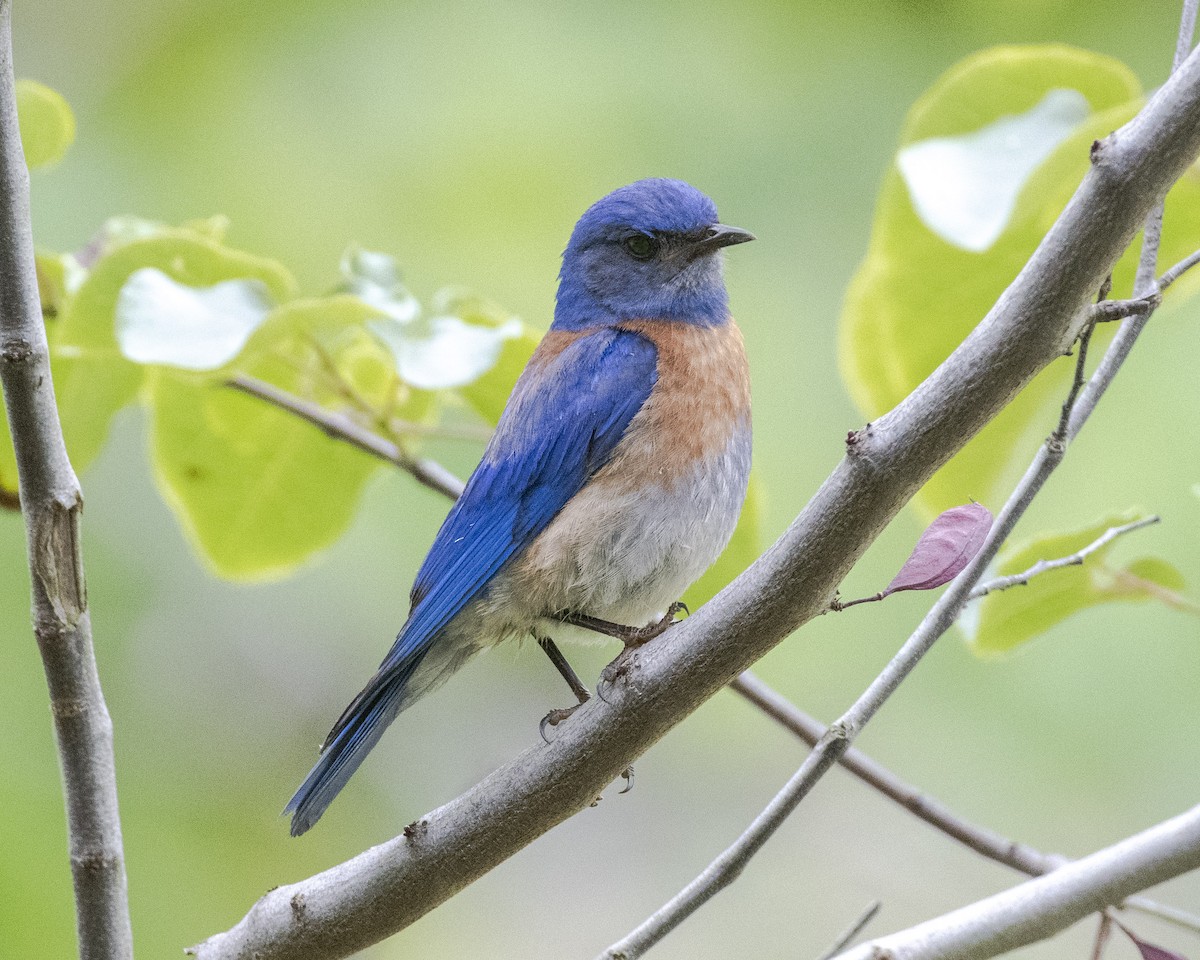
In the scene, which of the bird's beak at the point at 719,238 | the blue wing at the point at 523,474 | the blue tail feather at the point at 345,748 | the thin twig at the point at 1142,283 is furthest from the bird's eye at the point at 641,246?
the thin twig at the point at 1142,283

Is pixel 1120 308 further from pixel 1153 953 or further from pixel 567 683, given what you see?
pixel 567 683

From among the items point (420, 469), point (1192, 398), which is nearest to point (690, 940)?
point (1192, 398)

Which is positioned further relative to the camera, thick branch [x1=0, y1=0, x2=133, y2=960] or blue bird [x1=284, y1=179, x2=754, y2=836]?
blue bird [x1=284, y1=179, x2=754, y2=836]

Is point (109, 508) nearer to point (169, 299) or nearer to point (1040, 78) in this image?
point (169, 299)

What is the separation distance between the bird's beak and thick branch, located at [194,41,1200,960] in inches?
56.8

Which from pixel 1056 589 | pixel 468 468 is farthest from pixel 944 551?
pixel 468 468

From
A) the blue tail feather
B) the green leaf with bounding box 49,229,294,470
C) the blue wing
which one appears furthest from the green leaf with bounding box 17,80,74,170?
the blue tail feather

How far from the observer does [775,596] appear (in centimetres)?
149

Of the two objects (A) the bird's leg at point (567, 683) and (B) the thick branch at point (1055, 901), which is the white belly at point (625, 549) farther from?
(B) the thick branch at point (1055, 901)

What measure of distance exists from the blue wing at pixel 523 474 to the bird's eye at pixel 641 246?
22cm

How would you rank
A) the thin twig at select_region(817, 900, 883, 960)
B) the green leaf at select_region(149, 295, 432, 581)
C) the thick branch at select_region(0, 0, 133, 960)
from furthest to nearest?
the green leaf at select_region(149, 295, 432, 581) → the thin twig at select_region(817, 900, 883, 960) → the thick branch at select_region(0, 0, 133, 960)

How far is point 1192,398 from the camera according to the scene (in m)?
3.74

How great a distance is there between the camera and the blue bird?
8.32 ft

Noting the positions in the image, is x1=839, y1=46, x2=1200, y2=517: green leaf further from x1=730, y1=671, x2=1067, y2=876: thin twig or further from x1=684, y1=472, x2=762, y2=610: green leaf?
x1=730, y1=671, x2=1067, y2=876: thin twig
